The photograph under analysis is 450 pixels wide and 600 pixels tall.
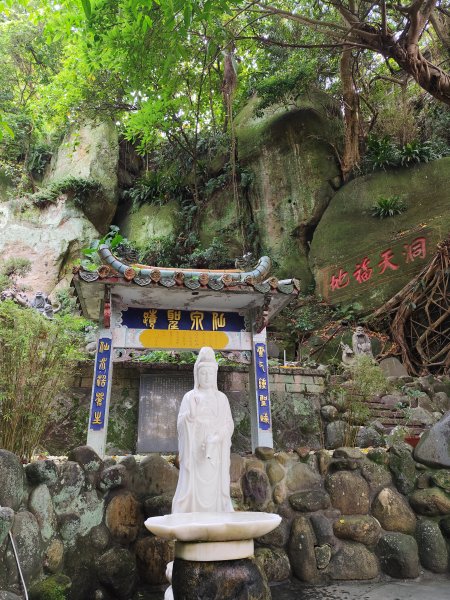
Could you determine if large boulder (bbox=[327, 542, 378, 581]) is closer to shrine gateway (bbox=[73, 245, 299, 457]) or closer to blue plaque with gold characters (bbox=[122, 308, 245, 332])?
shrine gateway (bbox=[73, 245, 299, 457])

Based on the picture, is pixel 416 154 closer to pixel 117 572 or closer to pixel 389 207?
pixel 389 207

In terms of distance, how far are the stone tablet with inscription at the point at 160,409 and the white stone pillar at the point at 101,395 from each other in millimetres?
1379

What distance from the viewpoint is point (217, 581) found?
2.99 meters

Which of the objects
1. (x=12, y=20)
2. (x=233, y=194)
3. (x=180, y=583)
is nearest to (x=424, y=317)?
(x=233, y=194)

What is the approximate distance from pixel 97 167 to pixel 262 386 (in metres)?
14.8

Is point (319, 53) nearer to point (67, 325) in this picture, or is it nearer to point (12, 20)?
point (12, 20)

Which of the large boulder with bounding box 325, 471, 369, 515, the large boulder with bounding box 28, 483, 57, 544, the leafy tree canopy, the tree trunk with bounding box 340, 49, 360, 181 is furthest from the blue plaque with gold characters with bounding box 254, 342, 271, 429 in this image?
the tree trunk with bounding box 340, 49, 360, 181

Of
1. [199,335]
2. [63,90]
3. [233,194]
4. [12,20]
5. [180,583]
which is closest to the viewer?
[180,583]

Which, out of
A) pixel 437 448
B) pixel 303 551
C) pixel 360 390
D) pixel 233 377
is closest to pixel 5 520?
pixel 303 551

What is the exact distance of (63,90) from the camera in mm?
14250

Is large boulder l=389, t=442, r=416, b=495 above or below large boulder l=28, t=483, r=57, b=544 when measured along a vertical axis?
above

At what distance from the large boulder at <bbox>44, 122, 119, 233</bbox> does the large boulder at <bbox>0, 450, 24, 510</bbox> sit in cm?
1581

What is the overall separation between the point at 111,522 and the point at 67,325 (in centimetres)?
217

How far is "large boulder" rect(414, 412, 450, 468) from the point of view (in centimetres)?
537
